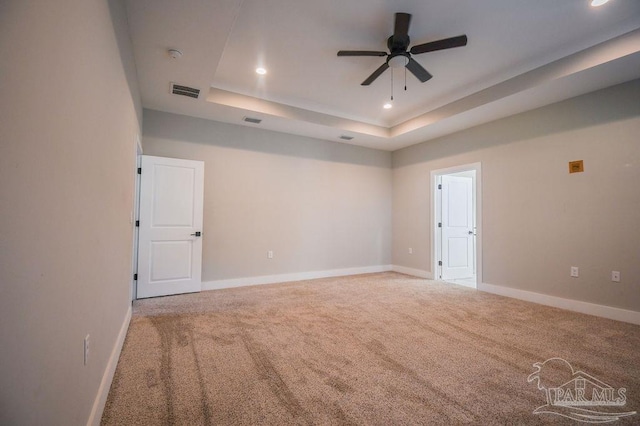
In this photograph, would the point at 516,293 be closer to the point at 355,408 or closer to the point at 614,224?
the point at 614,224

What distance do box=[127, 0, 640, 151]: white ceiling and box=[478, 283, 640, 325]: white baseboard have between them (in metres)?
2.64

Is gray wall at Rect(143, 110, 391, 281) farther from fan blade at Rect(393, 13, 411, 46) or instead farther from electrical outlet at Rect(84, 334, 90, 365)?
electrical outlet at Rect(84, 334, 90, 365)

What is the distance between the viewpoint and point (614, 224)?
11.1 ft

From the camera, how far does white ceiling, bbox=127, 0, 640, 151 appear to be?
2594mm

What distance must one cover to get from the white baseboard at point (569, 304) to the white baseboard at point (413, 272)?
3.33ft

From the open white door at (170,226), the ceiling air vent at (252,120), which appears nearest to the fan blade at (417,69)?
the ceiling air vent at (252,120)

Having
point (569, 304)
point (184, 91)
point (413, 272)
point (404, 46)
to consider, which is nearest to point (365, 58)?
point (404, 46)

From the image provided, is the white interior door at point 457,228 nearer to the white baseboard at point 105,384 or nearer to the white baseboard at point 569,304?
the white baseboard at point 569,304

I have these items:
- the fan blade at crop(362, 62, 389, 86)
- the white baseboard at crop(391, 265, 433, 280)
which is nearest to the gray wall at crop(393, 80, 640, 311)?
the white baseboard at crop(391, 265, 433, 280)

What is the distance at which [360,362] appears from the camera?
2.27 metres

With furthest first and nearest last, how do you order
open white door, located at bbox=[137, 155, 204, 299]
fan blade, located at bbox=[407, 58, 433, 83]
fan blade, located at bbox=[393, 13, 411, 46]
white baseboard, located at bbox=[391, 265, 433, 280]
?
white baseboard, located at bbox=[391, 265, 433, 280] < open white door, located at bbox=[137, 155, 204, 299] < fan blade, located at bbox=[407, 58, 433, 83] < fan blade, located at bbox=[393, 13, 411, 46]

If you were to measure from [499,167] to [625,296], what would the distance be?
2197 mm

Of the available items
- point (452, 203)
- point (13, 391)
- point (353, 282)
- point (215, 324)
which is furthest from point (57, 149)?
point (452, 203)

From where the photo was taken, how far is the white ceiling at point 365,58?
8.51ft
